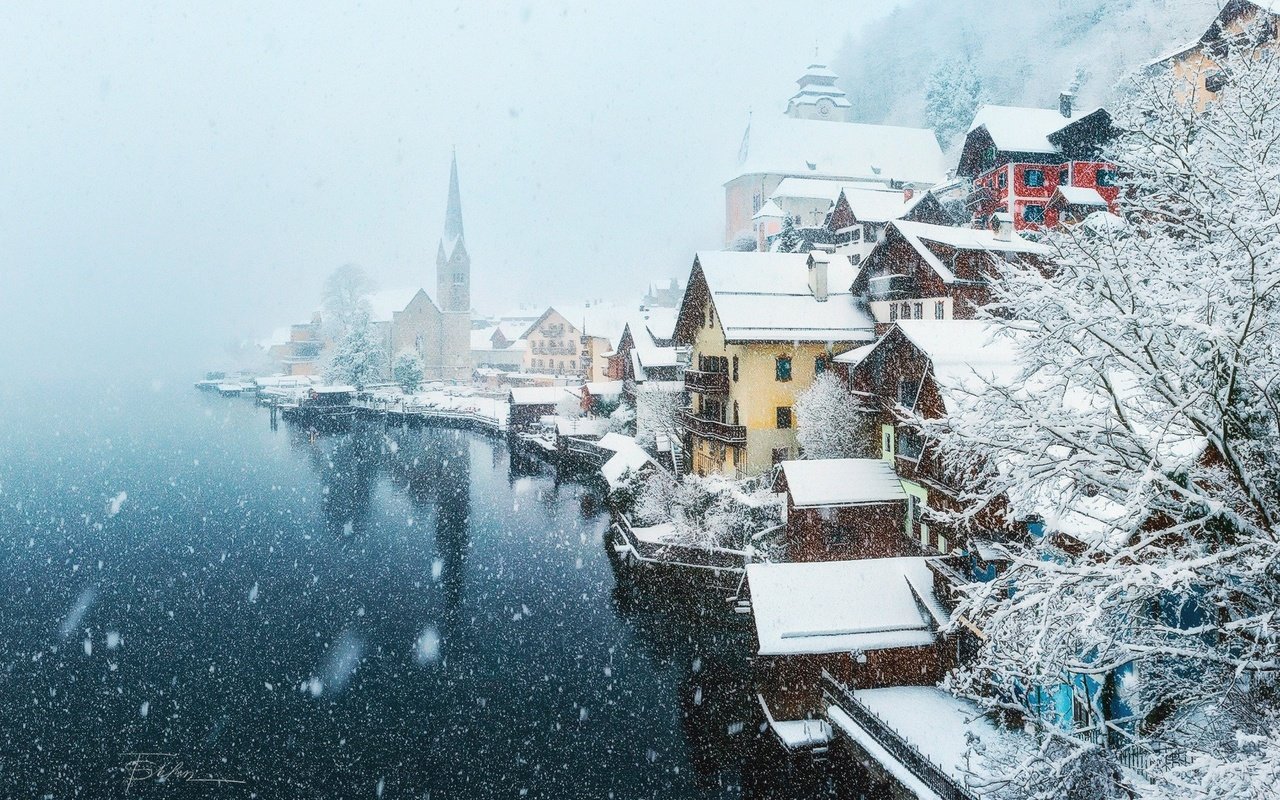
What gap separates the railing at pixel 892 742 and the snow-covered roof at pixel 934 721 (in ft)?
0.51

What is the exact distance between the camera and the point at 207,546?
1298 inches

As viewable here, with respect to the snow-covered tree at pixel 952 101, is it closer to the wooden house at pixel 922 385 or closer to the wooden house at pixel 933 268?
the wooden house at pixel 933 268

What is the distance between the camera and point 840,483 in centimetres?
2353

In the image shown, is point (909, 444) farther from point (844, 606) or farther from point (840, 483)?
point (844, 606)

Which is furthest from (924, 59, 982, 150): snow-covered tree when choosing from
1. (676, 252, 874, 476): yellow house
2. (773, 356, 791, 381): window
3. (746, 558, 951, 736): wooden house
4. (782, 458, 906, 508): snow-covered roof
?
(746, 558, 951, 736): wooden house

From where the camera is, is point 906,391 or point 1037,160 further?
point 1037,160

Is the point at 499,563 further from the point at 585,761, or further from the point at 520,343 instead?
the point at 520,343

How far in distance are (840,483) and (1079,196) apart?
2407cm

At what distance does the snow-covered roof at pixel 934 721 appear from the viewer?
43.5ft

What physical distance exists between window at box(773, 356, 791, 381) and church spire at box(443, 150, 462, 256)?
83.4m

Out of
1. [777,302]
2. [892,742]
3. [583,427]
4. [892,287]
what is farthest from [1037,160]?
[892,742]

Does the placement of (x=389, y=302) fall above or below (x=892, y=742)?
above

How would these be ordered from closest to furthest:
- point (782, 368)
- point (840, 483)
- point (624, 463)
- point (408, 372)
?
point (840, 483) < point (782, 368) < point (624, 463) < point (408, 372)

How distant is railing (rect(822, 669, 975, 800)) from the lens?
12.2 metres
